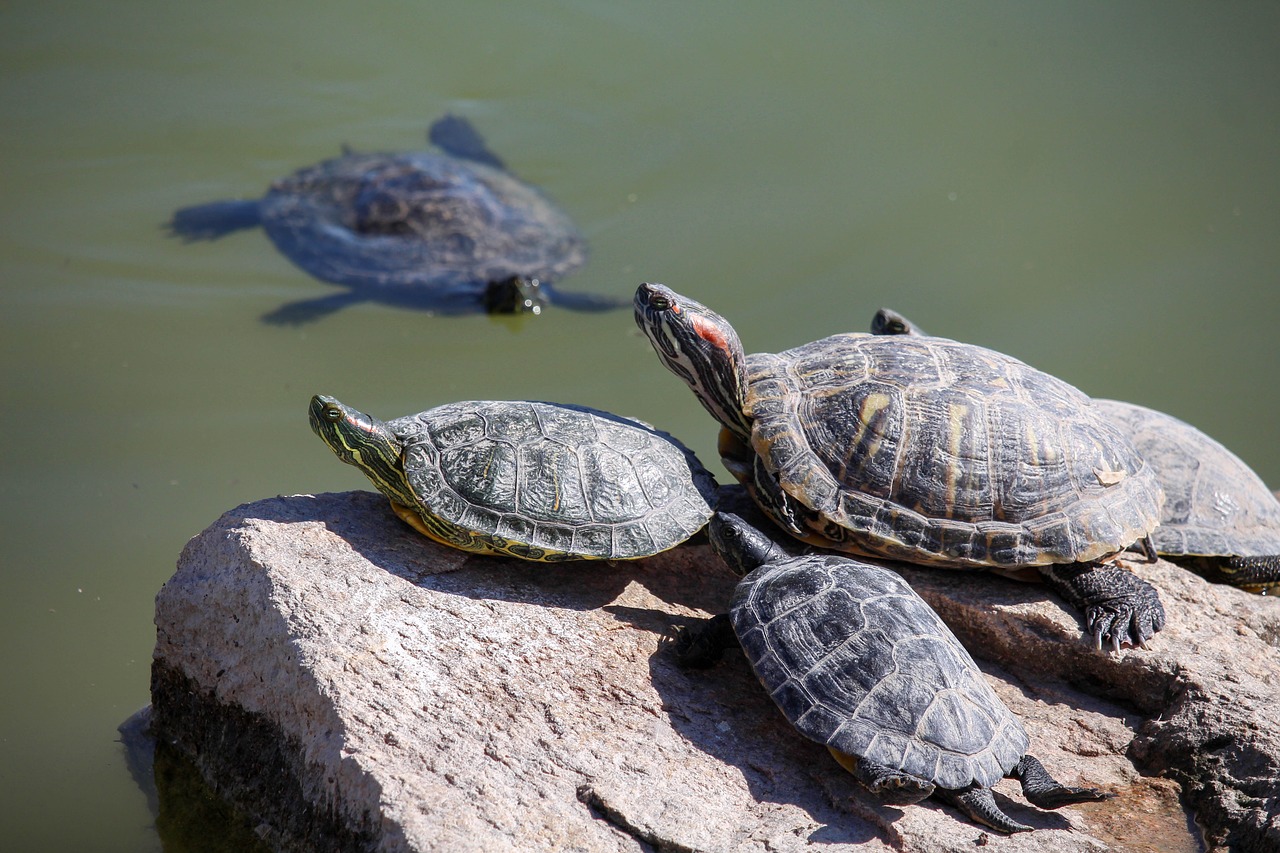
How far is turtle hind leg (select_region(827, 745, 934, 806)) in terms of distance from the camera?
3.21 metres

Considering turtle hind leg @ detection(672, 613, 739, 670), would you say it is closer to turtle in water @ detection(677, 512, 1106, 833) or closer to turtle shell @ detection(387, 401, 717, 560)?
turtle in water @ detection(677, 512, 1106, 833)

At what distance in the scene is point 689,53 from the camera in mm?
10359

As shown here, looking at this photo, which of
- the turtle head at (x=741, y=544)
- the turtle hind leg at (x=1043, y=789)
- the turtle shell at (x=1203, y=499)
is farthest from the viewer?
the turtle shell at (x=1203, y=499)

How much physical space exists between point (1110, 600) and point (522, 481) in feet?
7.59

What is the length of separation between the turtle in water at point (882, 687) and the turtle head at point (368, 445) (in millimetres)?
1254

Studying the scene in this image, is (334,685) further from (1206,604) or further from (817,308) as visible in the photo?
(817,308)

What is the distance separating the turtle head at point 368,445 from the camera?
13.1ft

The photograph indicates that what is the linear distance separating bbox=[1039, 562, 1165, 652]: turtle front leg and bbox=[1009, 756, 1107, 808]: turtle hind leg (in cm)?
80

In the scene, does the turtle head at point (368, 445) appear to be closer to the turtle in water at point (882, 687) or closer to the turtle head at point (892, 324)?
the turtle in water at point (882, 687)

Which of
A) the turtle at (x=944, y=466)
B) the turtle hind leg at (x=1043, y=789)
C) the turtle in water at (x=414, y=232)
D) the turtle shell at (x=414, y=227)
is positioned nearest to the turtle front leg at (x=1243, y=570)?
the turtle at (x=944, y=466)

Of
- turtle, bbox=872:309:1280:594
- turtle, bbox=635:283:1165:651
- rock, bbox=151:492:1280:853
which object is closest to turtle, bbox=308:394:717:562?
rock, bbox=151:492:1280:853

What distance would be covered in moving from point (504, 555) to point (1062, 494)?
221 centimetres

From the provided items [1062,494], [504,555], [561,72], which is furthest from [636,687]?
[561,72]

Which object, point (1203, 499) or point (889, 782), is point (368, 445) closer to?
point (889, 782)
